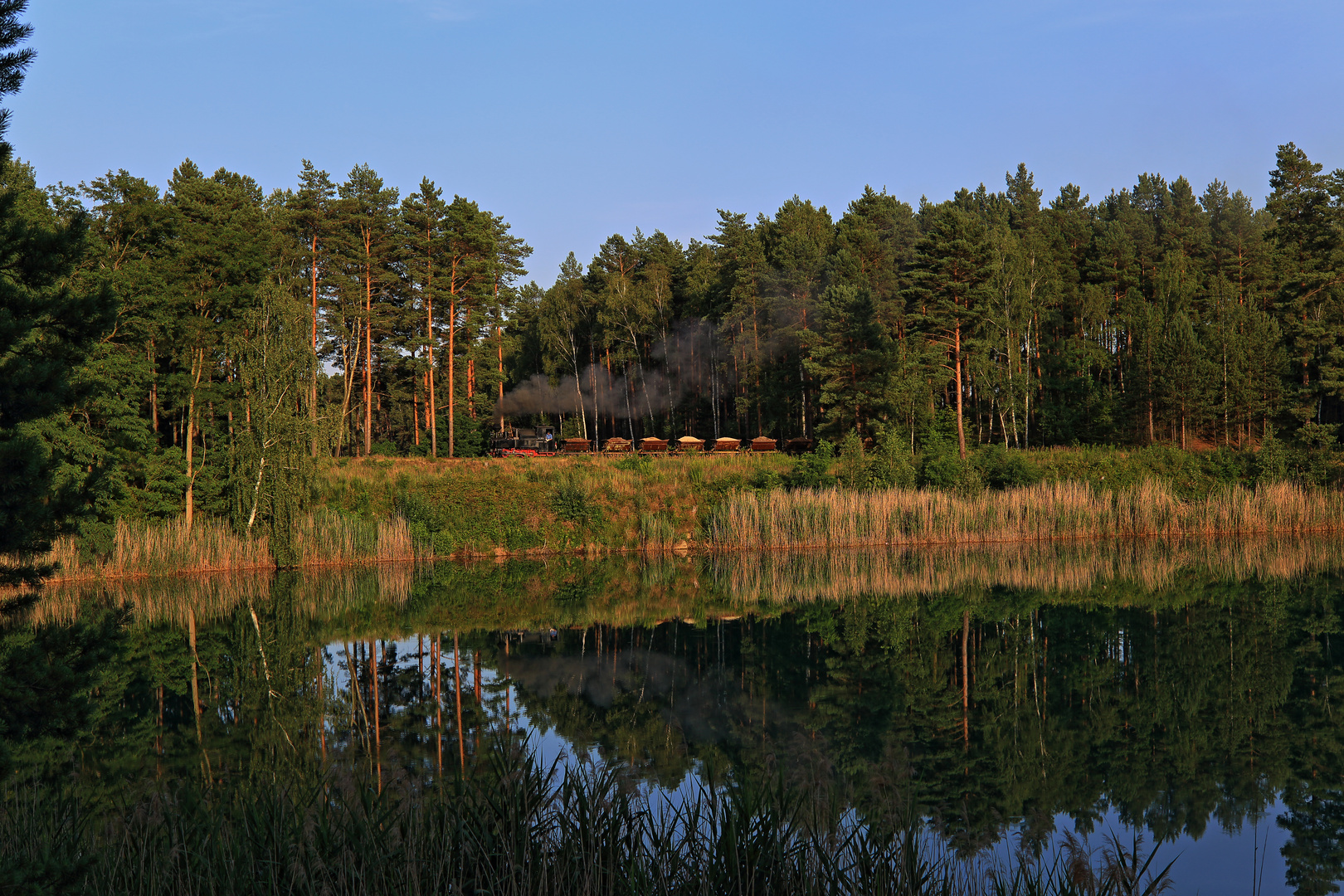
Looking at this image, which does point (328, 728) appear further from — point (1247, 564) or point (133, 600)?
point (1247, 564)

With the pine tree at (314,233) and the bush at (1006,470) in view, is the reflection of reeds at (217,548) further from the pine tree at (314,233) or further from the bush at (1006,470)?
the bush at (1006,470)

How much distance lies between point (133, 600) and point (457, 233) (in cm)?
2678

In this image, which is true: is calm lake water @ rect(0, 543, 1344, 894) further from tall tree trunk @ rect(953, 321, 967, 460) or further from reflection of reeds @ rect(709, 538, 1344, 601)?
tall tree trunk @ rect(953, 321, 967, 460)

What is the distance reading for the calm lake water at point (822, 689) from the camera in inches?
368

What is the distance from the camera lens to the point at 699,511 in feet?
117

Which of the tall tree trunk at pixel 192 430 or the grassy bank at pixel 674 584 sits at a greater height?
the tall tree trunk at pixel 192 430

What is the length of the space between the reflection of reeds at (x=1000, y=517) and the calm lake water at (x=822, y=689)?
5.17m

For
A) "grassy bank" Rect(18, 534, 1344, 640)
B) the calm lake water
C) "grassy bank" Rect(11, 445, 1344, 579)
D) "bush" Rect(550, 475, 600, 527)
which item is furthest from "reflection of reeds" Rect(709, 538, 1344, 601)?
"bush" Rect(550, 475, 600, 527)

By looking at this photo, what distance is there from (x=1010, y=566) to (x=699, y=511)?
1173 cm

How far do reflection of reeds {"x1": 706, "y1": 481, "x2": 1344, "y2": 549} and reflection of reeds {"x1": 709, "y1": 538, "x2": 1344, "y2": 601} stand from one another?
724mm

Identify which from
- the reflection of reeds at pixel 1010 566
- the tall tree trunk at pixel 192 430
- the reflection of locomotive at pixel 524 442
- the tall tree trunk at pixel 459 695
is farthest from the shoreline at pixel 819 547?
the tall tree trunk at pixel 459 695

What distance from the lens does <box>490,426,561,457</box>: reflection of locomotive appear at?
4594cm

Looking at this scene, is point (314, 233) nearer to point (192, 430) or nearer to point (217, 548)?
point (192, 430)

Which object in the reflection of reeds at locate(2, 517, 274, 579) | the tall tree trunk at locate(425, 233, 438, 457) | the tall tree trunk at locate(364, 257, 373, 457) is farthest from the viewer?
the tall tree trunk at locate(425, 233, 438, 457)
